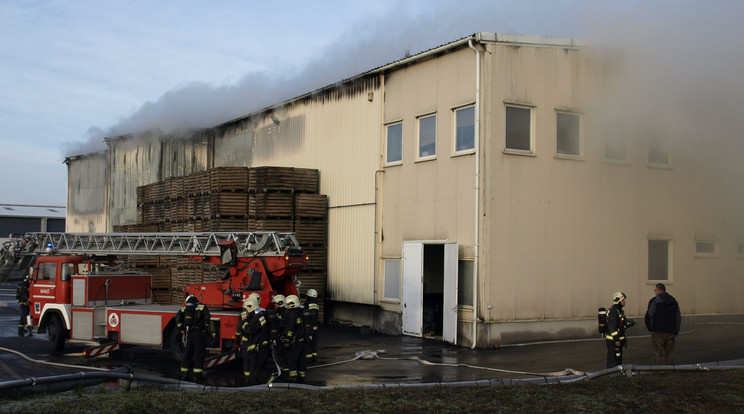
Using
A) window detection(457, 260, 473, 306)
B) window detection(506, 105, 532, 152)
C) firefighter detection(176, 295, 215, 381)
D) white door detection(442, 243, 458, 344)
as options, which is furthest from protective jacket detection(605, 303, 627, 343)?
firefighter detection(176, 295, 215, 381)

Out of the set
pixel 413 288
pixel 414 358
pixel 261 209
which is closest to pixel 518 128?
pixel 413 288

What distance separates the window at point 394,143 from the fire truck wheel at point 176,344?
8.51 meters

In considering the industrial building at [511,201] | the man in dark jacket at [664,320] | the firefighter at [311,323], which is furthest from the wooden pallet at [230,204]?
the man in dark jacket at [664,320]

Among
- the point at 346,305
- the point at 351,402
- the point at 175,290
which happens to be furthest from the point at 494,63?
the point at 175,290

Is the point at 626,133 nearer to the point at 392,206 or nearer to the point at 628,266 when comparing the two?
the point at 628,266

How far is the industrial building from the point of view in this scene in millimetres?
17688

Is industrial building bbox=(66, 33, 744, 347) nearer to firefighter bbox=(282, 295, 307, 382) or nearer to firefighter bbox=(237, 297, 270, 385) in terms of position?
firefighter bbox=(282, 295, 307, 382)

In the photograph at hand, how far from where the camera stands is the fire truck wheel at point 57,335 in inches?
665

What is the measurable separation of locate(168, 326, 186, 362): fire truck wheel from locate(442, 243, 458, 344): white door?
6.63 meters

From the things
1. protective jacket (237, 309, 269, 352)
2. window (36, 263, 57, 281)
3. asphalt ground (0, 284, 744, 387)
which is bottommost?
asphalt ground (0, 284, 744, 387)

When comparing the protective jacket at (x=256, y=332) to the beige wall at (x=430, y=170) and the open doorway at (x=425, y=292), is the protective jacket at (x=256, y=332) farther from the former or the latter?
the beige wall at (x=430, y=170)

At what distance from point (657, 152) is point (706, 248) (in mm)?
3625

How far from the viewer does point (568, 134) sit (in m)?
18.9

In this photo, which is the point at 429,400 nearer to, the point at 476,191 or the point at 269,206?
the point at 476,191
